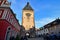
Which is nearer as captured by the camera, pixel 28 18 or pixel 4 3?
pixel 4 3

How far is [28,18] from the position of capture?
89312 millimetres

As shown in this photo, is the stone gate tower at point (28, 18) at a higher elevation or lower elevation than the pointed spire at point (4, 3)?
higher

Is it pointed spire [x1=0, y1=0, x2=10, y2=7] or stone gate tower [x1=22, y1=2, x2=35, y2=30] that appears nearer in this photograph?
pointed spire [x1=0, y1=0, x2=10, y2=7]

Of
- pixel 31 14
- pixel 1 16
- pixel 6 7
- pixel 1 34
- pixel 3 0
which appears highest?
pixel 31 14

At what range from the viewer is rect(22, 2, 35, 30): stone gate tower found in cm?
8681

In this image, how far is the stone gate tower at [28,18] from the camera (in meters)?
86.8

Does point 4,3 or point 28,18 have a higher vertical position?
point 28,18

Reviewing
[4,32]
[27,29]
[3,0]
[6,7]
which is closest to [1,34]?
[4,32]

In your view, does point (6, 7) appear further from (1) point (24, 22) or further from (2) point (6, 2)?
(1) point (24, 22)

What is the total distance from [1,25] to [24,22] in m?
62.8

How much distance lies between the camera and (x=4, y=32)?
25.7 m

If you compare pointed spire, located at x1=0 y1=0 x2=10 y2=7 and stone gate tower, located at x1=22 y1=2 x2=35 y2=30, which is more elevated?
stone gate tower, located at x1=22 y1=2 x2=35 y2=30

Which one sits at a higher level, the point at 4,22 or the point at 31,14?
the point at 31,14

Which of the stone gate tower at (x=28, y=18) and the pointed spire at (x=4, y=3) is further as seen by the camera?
the stone gate tower at (x=28, y=18)
